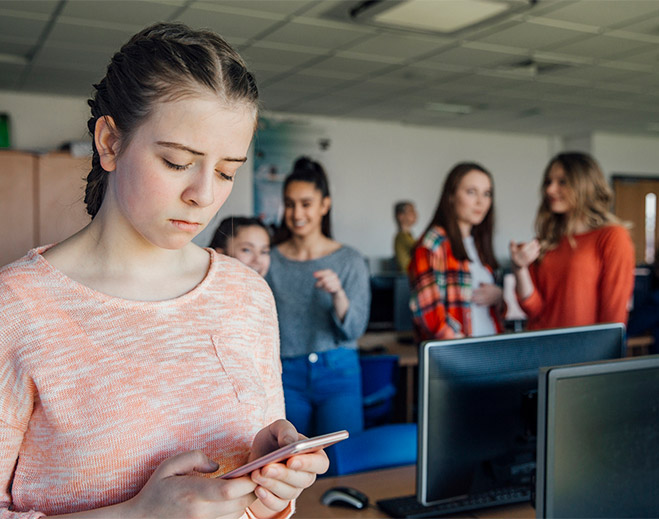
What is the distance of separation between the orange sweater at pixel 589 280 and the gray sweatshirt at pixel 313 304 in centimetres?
67

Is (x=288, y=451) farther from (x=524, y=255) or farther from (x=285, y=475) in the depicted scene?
(x=524, y=255)

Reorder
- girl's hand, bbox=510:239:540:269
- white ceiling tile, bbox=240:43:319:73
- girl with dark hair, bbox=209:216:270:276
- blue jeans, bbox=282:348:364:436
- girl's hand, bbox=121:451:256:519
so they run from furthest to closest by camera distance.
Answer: white ceiling tile, bbox=240:43:319:73
girl's hand, bbox=510:239:540:269
girl with dark hair, bbox=209:216:270:276
blue jeans, bbox=282:348:364:436
girl's hand, bbox=121:451:256:519

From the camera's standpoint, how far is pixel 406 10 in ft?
12.9

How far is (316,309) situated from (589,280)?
104 cm

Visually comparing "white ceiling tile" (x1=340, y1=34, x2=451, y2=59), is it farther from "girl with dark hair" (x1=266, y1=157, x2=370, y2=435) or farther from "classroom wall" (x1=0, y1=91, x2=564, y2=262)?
"classroom wall" (x1=0, y1=91, x2=564, y2=262)

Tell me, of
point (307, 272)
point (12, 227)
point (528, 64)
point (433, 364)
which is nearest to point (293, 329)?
point (307, 272)

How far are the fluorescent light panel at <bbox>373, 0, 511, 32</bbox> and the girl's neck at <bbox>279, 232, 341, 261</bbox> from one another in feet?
6.30

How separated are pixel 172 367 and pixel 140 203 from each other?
8.3 inches

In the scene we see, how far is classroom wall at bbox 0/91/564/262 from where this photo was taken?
27.2 ft

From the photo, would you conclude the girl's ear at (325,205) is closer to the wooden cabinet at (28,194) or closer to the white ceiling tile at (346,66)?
the wooden cabinet at (28,194)

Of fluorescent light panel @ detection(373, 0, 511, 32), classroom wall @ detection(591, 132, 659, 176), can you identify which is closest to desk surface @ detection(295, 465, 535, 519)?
fluorescent light panel @ detection(373, 0, 511, 32)

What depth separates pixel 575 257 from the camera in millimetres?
2482

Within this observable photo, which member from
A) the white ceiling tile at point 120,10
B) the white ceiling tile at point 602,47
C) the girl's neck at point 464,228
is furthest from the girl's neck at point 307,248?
the white ceiling tile at point 602,47

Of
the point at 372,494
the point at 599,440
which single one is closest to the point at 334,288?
the point at 372,494
